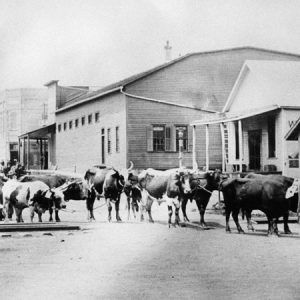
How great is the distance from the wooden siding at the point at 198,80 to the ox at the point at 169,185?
15631 mm

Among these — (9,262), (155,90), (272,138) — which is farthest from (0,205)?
(155,90)

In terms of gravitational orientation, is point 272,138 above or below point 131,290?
above

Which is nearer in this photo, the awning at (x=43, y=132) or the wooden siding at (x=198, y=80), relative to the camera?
the wooden siding at (x=198, y=80)

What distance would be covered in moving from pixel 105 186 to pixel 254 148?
11656 mm

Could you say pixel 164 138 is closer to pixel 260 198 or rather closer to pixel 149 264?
pixel 260 198

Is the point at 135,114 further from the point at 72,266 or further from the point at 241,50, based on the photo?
the point at 72,266

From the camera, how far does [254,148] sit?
2845cm

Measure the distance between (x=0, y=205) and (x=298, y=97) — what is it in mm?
12946

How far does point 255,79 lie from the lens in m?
28.8

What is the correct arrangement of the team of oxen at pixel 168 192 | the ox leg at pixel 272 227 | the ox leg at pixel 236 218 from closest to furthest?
the ox leg at pixel 272 227 < the team of oxen at pixel 168 192 < the ox leg at pixel 236 218

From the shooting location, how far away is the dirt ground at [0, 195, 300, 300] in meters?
8.10

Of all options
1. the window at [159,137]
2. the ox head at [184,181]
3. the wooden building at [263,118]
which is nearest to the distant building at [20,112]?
the window at [159,137]

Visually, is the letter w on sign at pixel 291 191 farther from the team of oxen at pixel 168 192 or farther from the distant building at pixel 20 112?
the distant building at pixel 20 112

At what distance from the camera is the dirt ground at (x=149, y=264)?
8102mm
